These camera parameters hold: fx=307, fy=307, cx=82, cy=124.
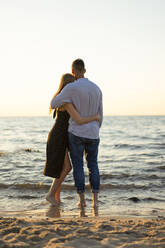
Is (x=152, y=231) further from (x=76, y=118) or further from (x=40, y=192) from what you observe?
(x=40, y=192)

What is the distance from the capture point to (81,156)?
439 cm

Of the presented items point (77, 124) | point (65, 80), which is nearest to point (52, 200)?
point (77, 124)

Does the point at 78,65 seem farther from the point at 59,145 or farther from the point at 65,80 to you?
the point at 59,145

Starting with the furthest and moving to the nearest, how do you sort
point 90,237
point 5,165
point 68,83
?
1. point 5,165
2. point 68,83
3. point 90,237

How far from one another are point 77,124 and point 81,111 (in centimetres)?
19

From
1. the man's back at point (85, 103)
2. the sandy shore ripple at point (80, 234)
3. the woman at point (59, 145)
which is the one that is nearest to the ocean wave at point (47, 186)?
the woman at point (59, 145)

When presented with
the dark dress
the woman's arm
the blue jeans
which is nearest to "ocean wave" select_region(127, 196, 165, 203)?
the blue jeans

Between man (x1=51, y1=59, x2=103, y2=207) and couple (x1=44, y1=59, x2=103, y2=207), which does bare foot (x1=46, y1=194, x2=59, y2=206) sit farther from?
man (x1=51, y1=59, x2=103, y2=207)

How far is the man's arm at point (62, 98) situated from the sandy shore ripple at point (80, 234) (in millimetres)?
1562

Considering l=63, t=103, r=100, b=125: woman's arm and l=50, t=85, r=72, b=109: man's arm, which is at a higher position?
l=50, t=85, r=72, b=109: man's arm

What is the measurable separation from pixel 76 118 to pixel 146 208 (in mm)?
2036

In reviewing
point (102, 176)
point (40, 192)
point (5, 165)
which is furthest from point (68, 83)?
point (5, 165)

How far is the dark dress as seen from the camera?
4.62 metres

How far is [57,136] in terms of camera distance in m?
4.65
